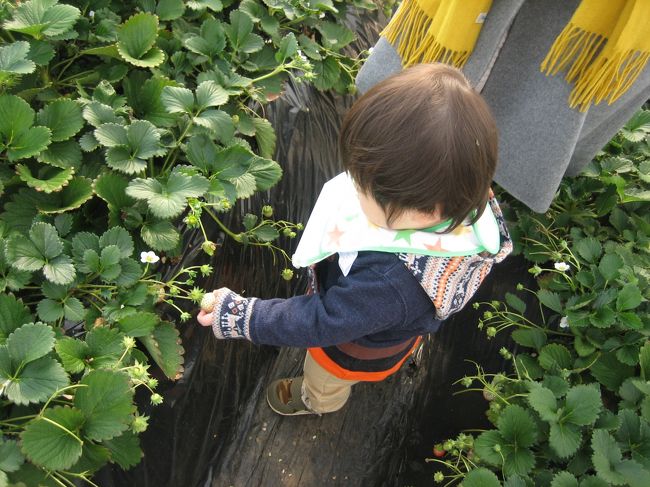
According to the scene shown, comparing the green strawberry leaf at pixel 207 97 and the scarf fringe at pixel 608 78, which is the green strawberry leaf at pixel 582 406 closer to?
the scarf fringe at pixel 608 78

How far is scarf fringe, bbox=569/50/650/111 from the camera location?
42.1 inches

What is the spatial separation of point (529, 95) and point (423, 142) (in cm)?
62

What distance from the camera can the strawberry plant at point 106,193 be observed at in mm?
895

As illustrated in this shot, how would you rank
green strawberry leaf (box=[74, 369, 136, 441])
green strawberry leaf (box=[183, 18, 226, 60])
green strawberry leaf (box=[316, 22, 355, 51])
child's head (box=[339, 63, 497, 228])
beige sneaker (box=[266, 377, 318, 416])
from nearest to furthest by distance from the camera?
child's head (box=[339, 63, 497, 228]) < green strawberry leaf (box=[74, 369, 136, 441]) < green strawberry leaf (box=[183, 18, 226, 60]) < beige sneaker (box=[266, 377, 318, 416]) < green strawberry leaf (box=[316, 22, 355, 51])

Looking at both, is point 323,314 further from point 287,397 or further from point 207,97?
point 287,397

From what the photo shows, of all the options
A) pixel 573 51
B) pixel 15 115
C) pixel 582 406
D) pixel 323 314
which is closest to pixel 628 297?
pixel 582 406

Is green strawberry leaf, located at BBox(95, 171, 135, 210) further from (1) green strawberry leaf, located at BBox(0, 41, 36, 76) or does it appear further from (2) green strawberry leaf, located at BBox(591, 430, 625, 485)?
(2) green strawberry leaf, located at BBox(591, 430, 625, 485)

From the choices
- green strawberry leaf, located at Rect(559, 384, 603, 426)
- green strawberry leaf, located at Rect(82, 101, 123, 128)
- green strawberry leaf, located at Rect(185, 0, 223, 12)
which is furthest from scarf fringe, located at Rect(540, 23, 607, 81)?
green strawberry leaf, located at Rect(82, 101, 123, 128)

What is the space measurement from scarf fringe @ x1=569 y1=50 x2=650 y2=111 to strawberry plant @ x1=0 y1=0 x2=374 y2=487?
1.96 feet

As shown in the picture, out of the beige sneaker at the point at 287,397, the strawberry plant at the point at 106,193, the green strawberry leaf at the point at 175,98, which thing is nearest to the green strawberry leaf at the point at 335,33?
the strawberry plant at the point at 106,193

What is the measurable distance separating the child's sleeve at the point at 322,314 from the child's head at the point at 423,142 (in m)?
0.15

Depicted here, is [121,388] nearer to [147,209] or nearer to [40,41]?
[147,209]

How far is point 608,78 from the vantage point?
1103 millimetres

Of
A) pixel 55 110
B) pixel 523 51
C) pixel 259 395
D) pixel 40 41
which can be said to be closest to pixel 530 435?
pixel 259 395
